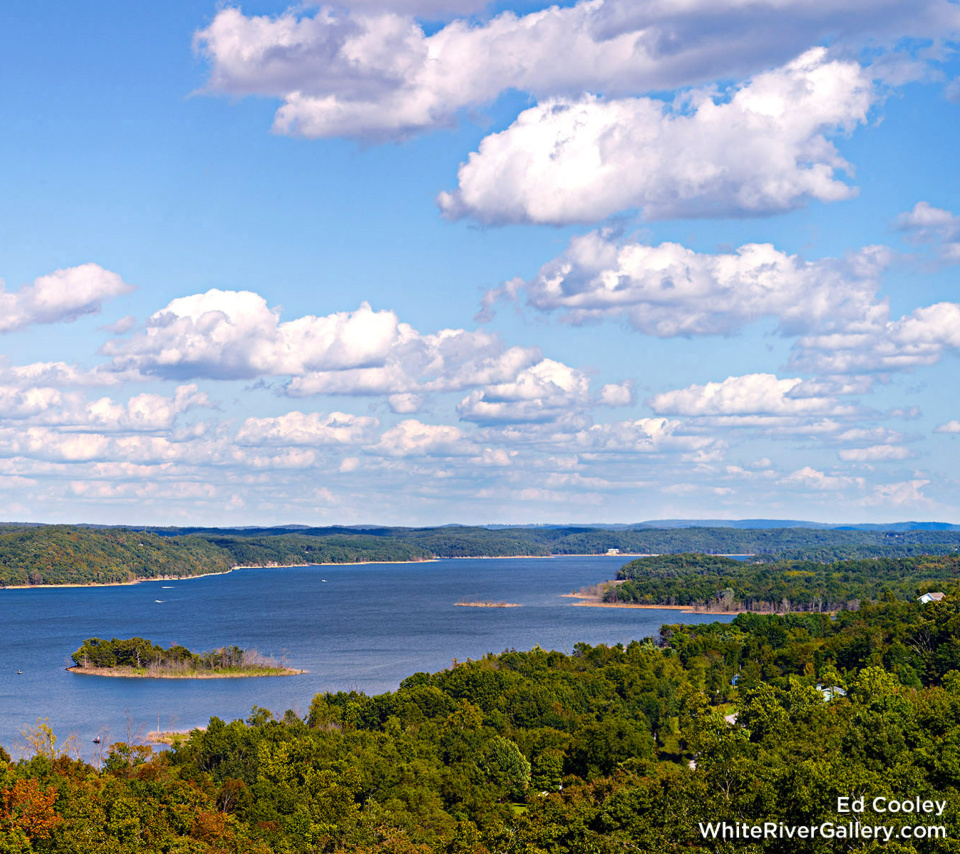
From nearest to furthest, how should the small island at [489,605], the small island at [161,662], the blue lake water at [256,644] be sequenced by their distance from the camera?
the blue lake water at [256,644]
the small island at [161,662]
the small island at [489,605]

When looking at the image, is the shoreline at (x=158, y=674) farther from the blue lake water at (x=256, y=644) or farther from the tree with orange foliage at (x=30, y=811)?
the tree with orange foliage at (x=30, y=811)

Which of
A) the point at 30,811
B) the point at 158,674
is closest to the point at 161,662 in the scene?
the point at 158,674

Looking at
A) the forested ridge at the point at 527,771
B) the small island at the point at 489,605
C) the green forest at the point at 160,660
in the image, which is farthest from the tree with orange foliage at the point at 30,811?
the small island at the point at 489,605

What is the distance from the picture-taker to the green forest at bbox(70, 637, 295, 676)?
111625 millimetres

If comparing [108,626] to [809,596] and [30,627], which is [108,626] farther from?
[809,596]

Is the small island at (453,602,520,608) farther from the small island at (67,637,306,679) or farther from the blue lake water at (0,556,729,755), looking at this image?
the small island at (67,637,306,679)

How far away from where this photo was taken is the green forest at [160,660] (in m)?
112

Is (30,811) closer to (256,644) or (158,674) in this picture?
(158,674)

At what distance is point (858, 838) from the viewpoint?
28.4 meters

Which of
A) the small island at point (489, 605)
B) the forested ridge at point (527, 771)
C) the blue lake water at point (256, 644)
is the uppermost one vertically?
the forested ridge at point (527, 771)

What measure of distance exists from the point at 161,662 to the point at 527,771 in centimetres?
7435

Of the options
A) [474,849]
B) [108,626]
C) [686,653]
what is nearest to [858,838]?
[474,849]

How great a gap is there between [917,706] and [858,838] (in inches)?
1033

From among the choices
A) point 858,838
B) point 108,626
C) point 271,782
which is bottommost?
point 108,626
